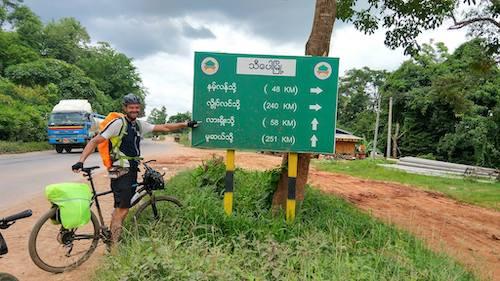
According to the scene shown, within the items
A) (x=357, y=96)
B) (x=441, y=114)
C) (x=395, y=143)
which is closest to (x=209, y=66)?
(x=441, y=114)

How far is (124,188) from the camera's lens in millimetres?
4848

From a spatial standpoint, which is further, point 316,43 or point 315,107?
point 316,43

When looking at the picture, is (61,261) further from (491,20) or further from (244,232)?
(491,20)

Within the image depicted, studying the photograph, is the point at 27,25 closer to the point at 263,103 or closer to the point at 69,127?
the point at 69,127

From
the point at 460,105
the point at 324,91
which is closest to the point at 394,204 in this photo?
the point at 324,91

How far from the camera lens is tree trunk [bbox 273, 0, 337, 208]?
19.6ft

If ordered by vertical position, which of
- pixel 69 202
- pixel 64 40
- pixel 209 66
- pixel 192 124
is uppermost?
pixel 64 40

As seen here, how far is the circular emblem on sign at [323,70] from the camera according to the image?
553 cm

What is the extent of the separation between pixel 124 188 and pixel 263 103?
2048 mm

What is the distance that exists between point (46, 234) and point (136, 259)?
53.6 inches

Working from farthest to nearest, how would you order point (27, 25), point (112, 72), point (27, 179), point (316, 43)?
point (112, 72), point (27, 25), point (27, 179), point (316, 43)

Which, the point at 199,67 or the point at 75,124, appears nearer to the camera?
the point at 199,67

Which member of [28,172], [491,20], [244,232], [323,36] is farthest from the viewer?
[28,172]

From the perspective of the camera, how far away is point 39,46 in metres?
55.3
